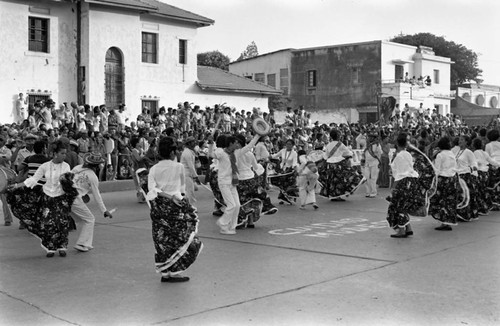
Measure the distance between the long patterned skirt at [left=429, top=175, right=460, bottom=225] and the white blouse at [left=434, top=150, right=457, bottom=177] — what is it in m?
0.08

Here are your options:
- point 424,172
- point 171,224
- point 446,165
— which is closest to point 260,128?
point 424,172

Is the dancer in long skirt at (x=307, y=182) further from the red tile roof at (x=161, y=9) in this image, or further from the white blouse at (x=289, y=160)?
the red tile roof at (x=161, y=9)

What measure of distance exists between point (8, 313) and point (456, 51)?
7802cm

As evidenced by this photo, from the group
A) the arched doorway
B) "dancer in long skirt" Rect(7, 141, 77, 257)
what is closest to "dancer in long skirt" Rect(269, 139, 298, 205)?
"dancer in long skirt" Rect(7, 141, 77, 257)

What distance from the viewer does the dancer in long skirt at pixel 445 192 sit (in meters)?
11.2

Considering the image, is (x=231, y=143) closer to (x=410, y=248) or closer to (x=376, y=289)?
(x=410, y=248)

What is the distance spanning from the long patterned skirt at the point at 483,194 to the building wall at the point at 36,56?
1960 cm

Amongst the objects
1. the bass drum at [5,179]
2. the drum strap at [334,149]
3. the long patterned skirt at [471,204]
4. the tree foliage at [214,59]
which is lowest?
the long patterned skirt at [471,204]

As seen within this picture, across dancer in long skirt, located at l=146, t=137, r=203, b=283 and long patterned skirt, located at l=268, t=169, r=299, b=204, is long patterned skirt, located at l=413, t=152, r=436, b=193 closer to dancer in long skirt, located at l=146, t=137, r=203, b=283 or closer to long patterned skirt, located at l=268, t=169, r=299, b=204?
long patterned skirt, located at l=268, t=169, r=299, b=204

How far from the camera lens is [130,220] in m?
12.9

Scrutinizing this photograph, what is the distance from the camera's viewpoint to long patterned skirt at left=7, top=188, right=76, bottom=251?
9023mm

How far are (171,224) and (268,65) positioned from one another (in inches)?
1815

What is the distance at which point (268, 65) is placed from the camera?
52.6m

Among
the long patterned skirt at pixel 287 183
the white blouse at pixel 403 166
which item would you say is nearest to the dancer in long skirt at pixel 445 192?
the white blouse at pixel 403 166
